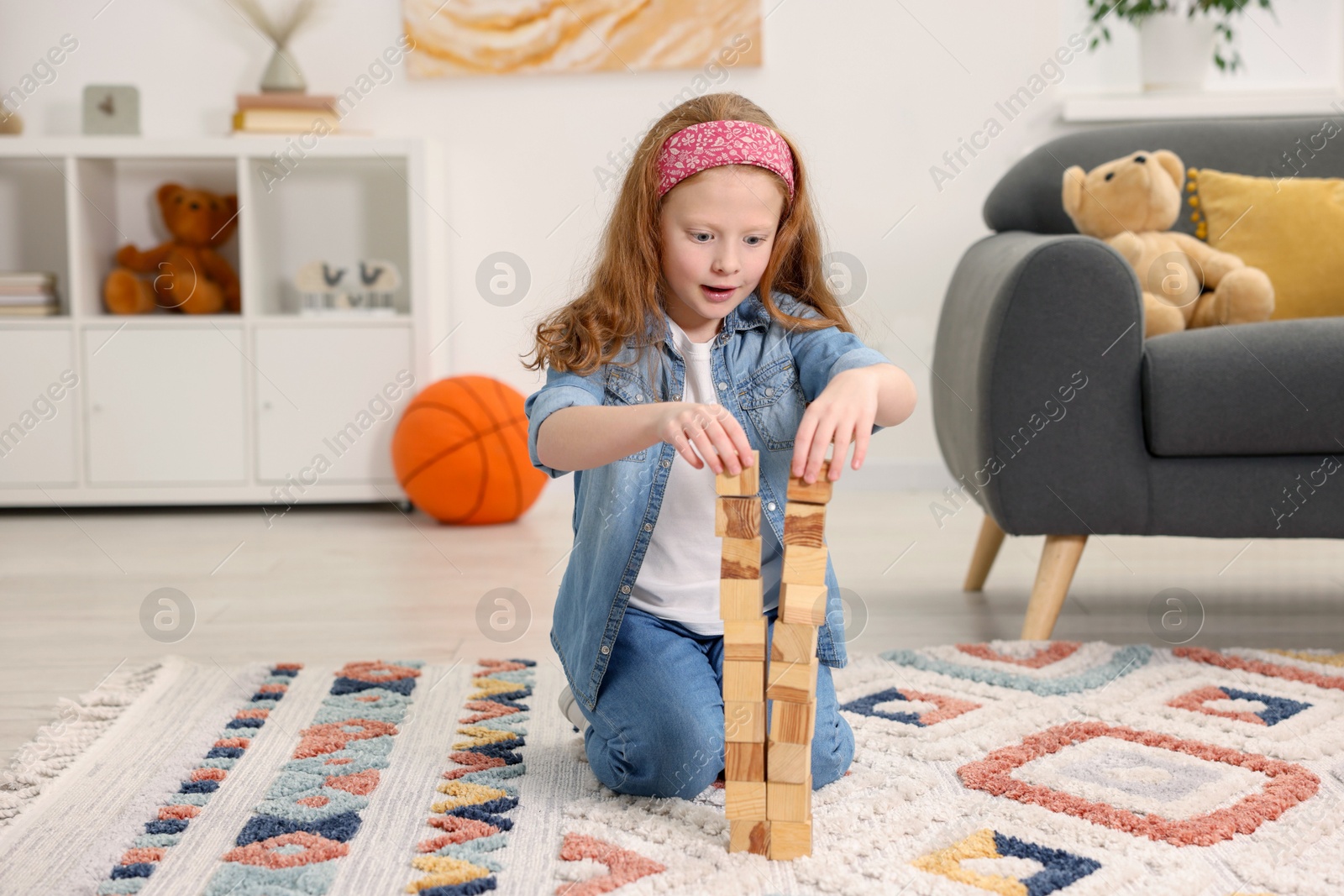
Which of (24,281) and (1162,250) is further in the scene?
(24,281)

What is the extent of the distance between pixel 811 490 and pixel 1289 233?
4.22 ft

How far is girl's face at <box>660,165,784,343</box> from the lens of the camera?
38.9 inches

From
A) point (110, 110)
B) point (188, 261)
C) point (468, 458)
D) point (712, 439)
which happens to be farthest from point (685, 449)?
point (110, 110)

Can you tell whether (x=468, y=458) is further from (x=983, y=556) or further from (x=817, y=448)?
(x=817, y=448)

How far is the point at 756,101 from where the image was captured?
113 inches

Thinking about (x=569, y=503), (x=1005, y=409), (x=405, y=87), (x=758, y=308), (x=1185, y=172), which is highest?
(x=405, y=87)

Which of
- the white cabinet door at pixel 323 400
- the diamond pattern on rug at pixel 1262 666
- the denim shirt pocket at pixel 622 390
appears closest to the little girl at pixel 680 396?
the denim shirt pocket at pixel 622 390

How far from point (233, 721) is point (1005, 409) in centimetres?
94

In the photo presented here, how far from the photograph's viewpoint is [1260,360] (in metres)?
1.35

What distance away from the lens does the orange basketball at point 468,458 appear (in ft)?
8.02

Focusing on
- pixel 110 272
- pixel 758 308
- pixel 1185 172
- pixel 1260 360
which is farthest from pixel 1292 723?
pixel 110 272

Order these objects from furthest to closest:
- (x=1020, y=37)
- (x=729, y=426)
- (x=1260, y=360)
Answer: (x=1020, y=37)
(x=1260, y=360)
(x=729, y=426)

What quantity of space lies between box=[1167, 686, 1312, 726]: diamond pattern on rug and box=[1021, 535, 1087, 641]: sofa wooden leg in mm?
209

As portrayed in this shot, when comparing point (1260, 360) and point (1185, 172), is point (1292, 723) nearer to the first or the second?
point (1260, 360)
